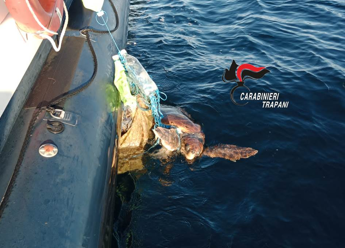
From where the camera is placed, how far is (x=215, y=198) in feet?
13.9

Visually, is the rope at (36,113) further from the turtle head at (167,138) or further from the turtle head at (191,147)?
the turtle head at (191,147)

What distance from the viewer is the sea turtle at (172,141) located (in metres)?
4.87

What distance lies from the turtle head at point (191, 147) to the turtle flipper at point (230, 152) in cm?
16

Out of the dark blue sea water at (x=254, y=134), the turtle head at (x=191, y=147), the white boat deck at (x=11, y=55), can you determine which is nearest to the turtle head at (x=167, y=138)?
the turtle head at (x=191, y=147)

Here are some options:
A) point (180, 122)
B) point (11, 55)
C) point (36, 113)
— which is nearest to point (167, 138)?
point (180, 122)

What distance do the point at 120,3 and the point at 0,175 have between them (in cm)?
604

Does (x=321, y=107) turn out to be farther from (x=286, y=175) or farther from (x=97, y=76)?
(x=97, y=76)

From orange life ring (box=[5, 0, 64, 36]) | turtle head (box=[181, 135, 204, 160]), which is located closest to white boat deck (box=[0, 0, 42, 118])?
orange life ring (box=[5, 0, 64, 36])

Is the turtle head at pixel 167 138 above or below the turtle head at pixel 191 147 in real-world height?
above

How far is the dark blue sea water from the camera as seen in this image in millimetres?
3834

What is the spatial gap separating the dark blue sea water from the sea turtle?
0.17 m

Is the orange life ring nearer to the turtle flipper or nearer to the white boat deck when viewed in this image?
the white boat deck

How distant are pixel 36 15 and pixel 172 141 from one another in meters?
2.78

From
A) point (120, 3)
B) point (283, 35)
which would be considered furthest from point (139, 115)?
point (283, 35)
